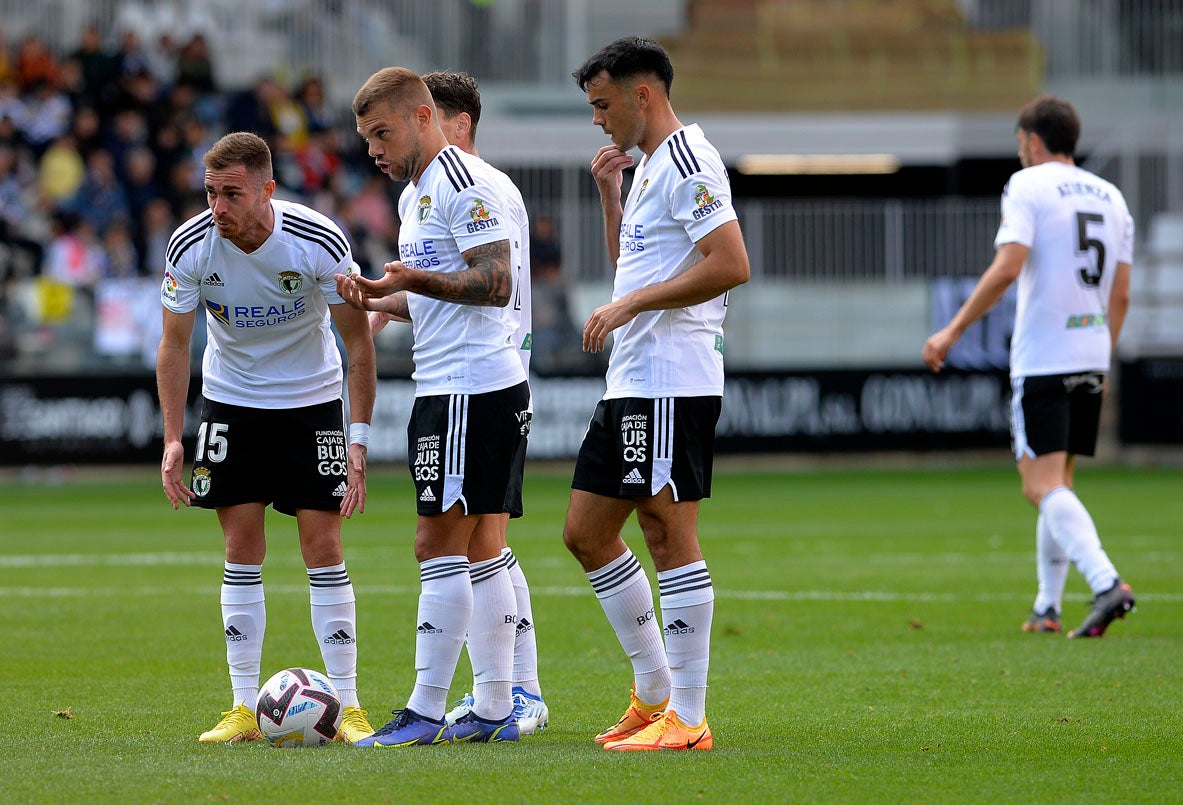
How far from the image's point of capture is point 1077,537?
8.11 metres

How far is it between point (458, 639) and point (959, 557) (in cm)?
725

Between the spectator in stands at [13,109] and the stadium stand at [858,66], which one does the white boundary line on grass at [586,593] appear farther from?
the stadium stand at [858,66]

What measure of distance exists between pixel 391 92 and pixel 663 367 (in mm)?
1366

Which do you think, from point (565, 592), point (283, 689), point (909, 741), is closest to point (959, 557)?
point (565, 592)

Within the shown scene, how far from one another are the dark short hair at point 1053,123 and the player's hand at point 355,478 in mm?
4619

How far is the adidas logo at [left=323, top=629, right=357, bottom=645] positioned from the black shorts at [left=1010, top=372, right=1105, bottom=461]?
4.05 m

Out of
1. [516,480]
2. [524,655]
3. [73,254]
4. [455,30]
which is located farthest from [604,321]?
[455,30]

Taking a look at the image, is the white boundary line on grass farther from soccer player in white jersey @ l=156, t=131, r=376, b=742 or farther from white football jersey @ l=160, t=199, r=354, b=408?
white football jersey @ l=160, t=199, r=354, b=408

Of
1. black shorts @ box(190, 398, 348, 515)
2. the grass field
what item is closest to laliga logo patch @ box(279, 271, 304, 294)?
black shorts @ box(190, 398, 348, 515)

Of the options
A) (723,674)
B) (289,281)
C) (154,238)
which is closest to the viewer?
(289,281)

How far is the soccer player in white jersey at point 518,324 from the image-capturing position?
228 inches

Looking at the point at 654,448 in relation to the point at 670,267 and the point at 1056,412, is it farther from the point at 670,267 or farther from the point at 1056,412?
the point at 1056,412

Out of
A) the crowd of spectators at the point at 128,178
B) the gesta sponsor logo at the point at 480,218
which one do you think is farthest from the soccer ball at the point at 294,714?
the crowd of spectators at the point at 128,178

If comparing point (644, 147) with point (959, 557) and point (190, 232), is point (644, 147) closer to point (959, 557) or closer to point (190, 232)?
point (190, 232)
